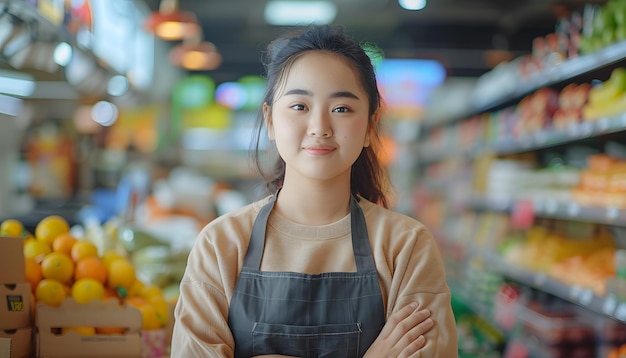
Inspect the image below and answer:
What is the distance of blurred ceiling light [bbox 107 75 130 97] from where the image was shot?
7.32 meters

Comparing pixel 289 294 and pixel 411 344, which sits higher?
pixel 289 294

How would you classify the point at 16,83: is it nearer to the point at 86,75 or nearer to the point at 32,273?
the point at 86,75

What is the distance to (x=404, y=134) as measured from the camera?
499 inches

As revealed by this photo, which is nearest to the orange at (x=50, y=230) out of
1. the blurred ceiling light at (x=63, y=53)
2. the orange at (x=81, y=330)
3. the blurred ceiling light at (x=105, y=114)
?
the orange at (x=81, y=330)

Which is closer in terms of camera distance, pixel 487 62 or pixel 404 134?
pixel 487 62

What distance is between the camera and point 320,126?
1862 mm

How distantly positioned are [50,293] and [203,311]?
94 cm

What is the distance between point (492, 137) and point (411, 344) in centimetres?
504

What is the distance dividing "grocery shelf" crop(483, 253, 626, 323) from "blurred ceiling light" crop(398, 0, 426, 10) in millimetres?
4501

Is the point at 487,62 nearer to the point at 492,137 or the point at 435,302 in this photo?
the point at 492,137

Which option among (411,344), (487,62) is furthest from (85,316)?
(487,62)

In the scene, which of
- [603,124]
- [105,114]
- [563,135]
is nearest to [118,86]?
[105,114]

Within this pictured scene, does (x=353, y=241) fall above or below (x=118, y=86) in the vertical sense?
below

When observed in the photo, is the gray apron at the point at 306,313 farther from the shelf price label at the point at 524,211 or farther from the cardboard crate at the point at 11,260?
the shelf price label at the point at 524,211
